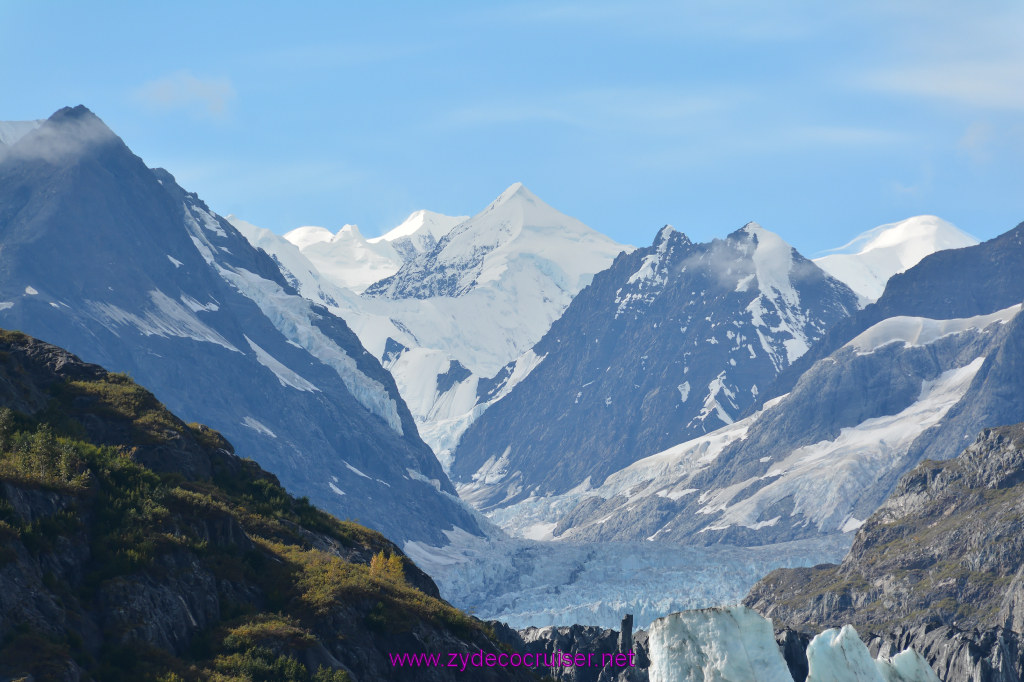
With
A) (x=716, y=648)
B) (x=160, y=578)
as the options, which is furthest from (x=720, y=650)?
(x=160, y=578)

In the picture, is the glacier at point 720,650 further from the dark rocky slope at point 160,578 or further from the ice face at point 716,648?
the dark rocky slope at point 160,578

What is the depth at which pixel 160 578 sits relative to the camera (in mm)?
70938

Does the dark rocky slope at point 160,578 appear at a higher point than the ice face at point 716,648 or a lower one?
higher

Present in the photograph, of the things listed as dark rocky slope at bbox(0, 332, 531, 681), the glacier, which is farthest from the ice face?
dark rocky slope at bbox(0, 332, 531, 681)

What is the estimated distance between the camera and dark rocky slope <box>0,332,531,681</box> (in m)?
64.5

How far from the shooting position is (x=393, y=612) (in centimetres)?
7781

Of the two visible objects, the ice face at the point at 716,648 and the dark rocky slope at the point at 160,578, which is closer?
the ice face at the point at 716,648

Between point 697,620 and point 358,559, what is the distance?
48.1m

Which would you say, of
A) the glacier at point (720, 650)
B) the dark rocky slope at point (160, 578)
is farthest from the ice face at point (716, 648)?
the dark rocky slope at point (160, 578)

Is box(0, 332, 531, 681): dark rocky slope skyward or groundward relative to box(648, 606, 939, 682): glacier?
skyward

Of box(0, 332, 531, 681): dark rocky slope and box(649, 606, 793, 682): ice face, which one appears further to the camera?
box(0, 332, 531, 681): dark rocky slope

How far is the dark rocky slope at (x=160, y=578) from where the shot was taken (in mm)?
64500

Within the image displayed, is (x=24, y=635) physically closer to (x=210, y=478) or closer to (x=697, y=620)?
(x=697, y=620)

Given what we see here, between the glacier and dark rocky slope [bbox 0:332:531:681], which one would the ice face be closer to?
the glacier
